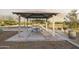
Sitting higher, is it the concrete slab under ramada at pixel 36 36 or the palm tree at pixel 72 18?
the palm tree at pixel 72 18

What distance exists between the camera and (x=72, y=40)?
18.9 ft

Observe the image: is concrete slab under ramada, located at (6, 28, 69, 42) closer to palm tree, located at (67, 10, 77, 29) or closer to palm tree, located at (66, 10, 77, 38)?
palm tree, located at (66, 10, 77, 38)

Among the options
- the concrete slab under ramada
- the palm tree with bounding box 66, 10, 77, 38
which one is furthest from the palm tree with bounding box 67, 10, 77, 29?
the concrete slab under ramada

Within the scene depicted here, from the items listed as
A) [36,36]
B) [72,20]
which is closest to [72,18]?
[72,20]

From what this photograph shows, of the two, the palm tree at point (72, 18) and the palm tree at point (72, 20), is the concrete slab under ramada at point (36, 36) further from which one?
the palm tree at point (72, 18)

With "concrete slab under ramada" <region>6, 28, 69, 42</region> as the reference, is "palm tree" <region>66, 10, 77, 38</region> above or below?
above

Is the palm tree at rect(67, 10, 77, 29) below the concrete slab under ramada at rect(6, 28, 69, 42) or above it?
above

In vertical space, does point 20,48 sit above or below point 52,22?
below

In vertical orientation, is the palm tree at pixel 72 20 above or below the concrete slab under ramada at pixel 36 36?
above

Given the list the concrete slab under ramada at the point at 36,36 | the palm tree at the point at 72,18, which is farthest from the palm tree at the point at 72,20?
the concrete slab under ramada at the point at 36,36
